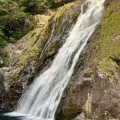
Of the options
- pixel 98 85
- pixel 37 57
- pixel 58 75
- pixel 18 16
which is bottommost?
pixel 98 85

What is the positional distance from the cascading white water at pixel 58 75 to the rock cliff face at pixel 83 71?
1.01 m

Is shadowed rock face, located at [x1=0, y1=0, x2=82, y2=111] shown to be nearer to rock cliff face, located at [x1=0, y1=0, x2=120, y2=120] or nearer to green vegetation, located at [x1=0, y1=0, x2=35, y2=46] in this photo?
rock cliff face, located at [x1=0, y1=0, x2=120, y2=120]

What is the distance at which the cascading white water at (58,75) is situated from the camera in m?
19.5

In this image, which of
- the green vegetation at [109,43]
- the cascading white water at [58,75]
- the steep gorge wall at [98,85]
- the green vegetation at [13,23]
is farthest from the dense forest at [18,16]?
the steep gorge wall at [98,85]

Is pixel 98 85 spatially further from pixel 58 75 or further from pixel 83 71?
pixel 58 75

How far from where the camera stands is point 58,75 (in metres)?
21.6

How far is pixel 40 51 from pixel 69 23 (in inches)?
170

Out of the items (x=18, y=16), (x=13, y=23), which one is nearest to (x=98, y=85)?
(x=13, y=23)

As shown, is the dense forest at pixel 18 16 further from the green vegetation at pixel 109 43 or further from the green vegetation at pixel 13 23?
the green vegetation at pixel 109 43

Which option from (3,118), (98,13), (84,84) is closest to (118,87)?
(84,84)

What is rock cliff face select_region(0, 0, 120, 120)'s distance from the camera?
15945 mm

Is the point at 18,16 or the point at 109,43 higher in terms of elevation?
the point at 18,16

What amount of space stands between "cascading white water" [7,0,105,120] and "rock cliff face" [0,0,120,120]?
101 cm

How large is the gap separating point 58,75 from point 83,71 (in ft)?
13.8
